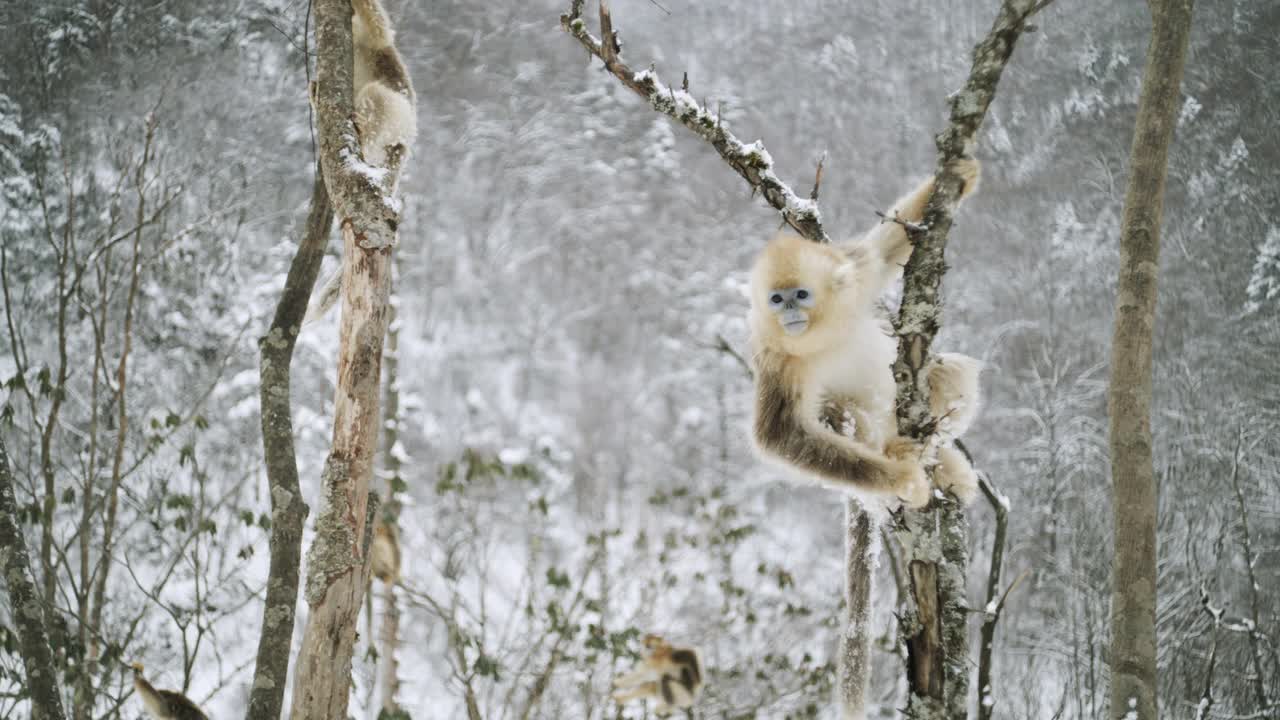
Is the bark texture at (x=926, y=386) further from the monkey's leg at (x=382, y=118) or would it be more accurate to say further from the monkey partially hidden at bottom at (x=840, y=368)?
the monkey's leg at (x=382, y=118)

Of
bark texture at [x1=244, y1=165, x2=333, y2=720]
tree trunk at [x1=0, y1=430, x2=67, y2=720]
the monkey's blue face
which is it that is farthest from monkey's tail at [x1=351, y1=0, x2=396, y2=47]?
the monkey's blue face

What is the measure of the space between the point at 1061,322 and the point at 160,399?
855cm

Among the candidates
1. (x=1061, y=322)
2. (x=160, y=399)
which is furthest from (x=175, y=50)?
(x=1061, y=322)

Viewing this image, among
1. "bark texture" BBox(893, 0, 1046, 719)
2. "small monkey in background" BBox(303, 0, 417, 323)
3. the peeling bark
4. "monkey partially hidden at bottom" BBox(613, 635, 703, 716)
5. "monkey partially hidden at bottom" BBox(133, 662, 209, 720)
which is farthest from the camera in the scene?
the peeling bark

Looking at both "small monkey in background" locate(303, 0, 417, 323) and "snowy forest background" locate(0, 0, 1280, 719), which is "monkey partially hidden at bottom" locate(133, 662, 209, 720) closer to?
"snowy forest background" locate(0, 0, 1280, 719)

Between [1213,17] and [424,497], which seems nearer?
[1213,17]

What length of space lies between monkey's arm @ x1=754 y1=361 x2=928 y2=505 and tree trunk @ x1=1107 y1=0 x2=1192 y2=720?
1.24 meters

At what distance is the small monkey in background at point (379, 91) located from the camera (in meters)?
2.66

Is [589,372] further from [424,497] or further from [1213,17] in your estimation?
[1213,17]

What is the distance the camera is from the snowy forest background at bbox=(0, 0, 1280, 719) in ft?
16.1

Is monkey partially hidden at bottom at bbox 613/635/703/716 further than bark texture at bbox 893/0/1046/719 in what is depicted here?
Yes

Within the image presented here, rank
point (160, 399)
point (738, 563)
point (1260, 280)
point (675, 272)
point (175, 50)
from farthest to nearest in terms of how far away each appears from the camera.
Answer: point (675, 272) → point (738, 563) → point (160, 399) → point (175, 50) → point (1260, 280)

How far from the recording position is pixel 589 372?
36.3 feet

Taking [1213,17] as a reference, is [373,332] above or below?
below
